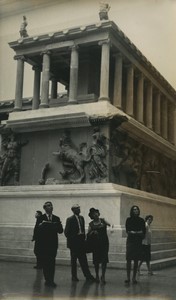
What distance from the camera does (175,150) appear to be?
24.2m

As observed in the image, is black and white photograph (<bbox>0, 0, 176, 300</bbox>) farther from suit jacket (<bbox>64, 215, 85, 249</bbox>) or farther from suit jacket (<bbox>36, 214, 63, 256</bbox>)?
suit jacket (<bbox>36, 214, 63, 256</bbox>)

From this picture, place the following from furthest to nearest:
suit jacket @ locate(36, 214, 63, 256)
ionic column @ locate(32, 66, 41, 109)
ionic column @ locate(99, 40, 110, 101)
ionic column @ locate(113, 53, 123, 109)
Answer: ionic column @ locate(32, 66, 41, 109) < ionic column @ locate(113, 53, 123, 109) < ionic column @ locate(99, 40, 110, 101) < suit jacket @ locate(36, 214, 63, 256)

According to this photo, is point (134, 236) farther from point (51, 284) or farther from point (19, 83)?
point (19, 83)

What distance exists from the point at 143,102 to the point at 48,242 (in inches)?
576

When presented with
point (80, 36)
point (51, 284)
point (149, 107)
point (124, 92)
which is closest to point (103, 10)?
point (80, 36)

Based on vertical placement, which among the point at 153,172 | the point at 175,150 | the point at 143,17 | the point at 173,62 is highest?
the point at 143,17

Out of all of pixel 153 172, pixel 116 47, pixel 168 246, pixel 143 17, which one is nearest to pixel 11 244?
pixel 168 246

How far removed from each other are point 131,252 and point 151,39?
13.7 m

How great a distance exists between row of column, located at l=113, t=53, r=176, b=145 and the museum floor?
9773mm

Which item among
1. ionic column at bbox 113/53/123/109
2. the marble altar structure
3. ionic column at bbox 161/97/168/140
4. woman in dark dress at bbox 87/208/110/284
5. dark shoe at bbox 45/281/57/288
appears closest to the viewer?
dark shoe at bbox 45/281/57/288

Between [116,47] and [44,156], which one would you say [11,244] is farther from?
[116,47]

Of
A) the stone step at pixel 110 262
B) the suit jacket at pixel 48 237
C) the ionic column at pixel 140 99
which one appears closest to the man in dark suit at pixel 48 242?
the suit jacket at pixel 48 237

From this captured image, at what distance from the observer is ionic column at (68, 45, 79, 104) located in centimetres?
1820

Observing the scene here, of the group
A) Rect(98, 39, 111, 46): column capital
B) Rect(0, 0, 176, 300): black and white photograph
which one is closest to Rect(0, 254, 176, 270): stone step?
Rect(0, 0, 176, 300): black and white photograph
